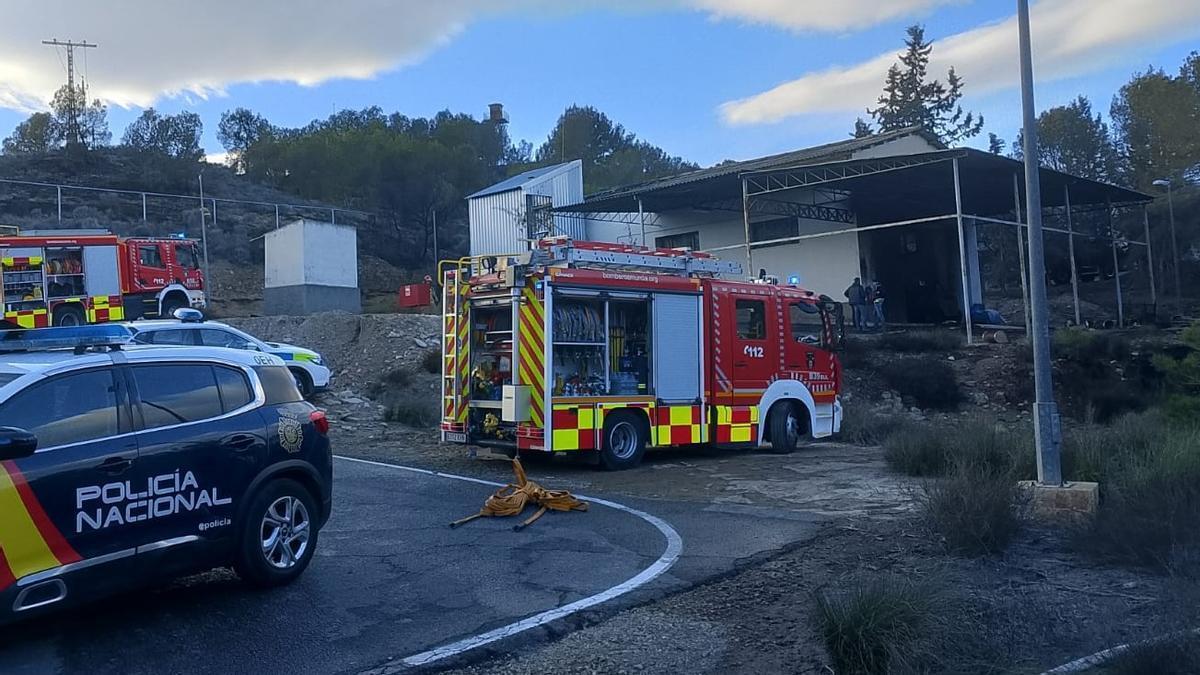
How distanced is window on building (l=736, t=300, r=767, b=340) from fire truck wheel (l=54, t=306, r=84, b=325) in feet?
62.9

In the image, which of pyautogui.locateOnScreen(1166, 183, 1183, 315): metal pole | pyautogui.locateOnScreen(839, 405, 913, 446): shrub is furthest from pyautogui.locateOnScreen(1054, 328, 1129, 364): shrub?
pyautogui.locateOnScreen(1166, 183, 1183, 315): metal pole

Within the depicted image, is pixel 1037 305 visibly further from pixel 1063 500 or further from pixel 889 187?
pixel 889 187

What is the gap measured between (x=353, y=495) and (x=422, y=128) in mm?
63266

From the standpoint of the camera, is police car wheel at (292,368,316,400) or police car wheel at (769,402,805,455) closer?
police car wheel at (769,402,805,455)

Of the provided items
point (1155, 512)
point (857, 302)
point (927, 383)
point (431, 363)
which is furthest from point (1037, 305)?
point (857, 302)

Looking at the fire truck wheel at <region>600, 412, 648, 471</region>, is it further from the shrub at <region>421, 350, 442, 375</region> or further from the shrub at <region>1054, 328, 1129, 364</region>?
the shrub at <region>1054, 328, 1129, 364</region>

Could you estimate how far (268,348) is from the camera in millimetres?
18484

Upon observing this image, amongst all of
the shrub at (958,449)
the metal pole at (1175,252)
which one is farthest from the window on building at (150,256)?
the metal pole at (1175,252)

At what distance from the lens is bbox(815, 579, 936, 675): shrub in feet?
16.9

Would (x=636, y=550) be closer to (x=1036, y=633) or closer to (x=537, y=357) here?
(x=1036, y=633)

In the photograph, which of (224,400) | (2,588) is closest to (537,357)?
(224,400)

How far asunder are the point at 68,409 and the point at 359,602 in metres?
2.15

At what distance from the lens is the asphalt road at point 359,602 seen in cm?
555

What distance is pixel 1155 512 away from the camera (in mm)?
7590
